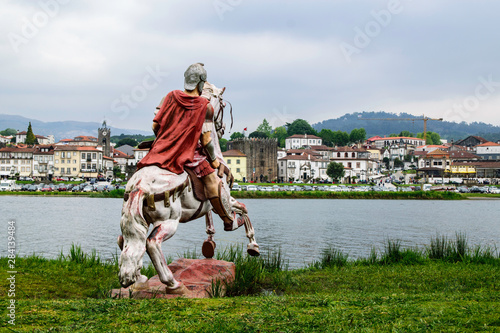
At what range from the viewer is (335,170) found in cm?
10569

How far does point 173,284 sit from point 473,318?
390 cm

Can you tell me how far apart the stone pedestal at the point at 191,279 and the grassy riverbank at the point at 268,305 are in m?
0.29

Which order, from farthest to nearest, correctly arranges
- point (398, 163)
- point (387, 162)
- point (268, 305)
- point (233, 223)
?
point (387, 162), point (398, 163), point (233, 223), point (268, 305)

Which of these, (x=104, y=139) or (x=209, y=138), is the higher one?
(x=104, y=139)

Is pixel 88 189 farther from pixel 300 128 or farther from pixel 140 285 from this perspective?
pixel 300 128

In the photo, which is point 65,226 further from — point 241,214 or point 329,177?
point 329,177

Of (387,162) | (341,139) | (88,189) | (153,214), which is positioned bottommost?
(88,189)

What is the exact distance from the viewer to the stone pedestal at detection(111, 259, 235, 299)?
704 centimetres

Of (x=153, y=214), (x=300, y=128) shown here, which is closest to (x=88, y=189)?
(x=153, y=214)

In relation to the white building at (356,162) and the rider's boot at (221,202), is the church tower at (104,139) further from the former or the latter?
the rider's boot at (221,202)

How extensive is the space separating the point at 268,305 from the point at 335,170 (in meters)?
101

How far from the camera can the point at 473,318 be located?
5367mm

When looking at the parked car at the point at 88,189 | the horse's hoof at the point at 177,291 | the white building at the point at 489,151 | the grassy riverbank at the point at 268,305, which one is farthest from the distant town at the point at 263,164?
the horse's hoof at the point at 177,291

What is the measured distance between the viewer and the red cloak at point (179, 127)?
752 cm
